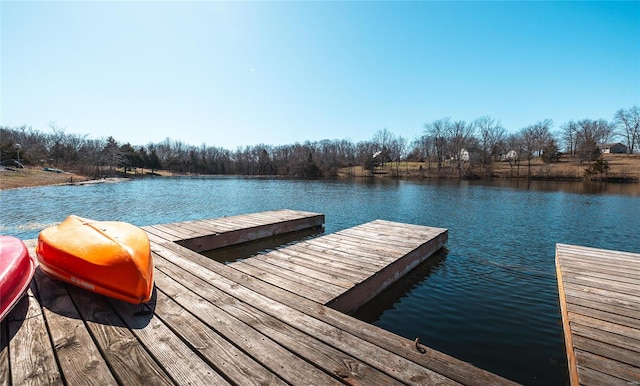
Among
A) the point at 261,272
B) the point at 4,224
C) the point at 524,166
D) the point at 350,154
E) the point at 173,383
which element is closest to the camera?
the point at 173,383

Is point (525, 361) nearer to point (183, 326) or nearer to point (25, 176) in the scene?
point (183, 326)

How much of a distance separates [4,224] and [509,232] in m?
20.5

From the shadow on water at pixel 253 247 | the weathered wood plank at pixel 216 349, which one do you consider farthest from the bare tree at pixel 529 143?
the weathered wood plank at pixel 216 349

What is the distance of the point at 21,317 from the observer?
252 cm

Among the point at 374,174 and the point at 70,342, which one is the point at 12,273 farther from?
the point at 374,174

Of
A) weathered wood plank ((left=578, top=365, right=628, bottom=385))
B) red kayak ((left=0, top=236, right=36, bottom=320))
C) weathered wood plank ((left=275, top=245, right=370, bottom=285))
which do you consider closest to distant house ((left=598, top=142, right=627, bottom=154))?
weathered wood plank ((left=275, top=245, right=370, bottom=285))

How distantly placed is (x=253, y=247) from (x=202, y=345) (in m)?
6.80

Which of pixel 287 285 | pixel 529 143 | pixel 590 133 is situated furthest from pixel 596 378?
pixel 590 133

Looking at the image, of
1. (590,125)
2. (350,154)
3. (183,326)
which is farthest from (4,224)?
(590,125)

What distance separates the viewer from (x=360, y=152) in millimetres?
79750

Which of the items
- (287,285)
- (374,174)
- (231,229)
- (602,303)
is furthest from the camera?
(374,174)

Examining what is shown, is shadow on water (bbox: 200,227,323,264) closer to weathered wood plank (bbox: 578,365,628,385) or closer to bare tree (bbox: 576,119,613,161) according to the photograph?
weathered wood plank (bbox: 578,365,628,385)

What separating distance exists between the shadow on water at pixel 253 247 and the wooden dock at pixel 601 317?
22.7ft

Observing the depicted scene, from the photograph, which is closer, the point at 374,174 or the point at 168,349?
the point at 168,349
